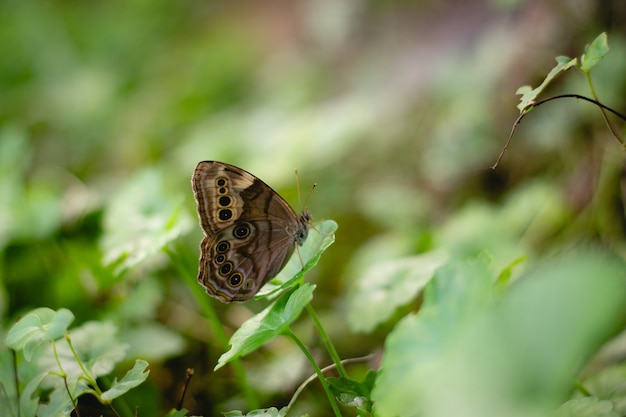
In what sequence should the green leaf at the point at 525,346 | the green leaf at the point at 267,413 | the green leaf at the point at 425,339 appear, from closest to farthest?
1. the green leaf at the point at 525,346
2. the green leaf at the point at 425,339
3. the green leaf at the point at 267,413

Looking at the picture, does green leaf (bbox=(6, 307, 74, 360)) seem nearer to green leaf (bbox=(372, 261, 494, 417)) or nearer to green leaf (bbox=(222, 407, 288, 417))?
green leaf (bbox=(222, 407, 288, 417))

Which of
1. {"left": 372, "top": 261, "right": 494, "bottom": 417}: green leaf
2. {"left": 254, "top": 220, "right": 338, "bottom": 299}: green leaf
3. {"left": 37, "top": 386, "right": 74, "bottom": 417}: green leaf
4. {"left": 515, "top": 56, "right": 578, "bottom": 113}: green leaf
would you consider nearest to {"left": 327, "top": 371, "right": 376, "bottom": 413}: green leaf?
{"left": 372, "top": 261, "right": 494, "bottom": 417}: green leaf

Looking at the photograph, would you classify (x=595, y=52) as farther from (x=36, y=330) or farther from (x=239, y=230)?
(x=36, y=330)

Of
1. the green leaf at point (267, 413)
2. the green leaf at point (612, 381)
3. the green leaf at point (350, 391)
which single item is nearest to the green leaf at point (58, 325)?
the green leaf at point (267, 413)

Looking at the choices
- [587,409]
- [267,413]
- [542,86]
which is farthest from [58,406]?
[542,86]

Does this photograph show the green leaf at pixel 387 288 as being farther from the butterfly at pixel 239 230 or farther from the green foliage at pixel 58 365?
the green foliage at pixel 58 365
